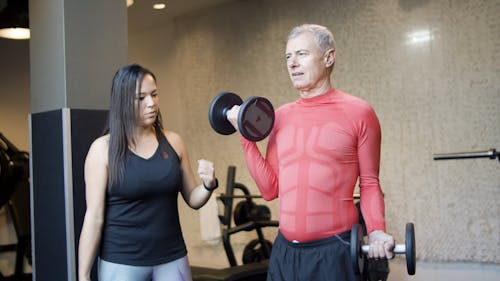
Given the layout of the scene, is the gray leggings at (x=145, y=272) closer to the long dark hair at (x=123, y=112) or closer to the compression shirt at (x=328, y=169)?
the long dark hair at (x=123, y=112)

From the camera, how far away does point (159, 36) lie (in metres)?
6.97

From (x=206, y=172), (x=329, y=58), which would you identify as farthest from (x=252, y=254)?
(x=329, y=58)

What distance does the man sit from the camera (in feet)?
5.58

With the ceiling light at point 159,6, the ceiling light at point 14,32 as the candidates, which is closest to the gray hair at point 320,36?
the ceiling light at point 14,32

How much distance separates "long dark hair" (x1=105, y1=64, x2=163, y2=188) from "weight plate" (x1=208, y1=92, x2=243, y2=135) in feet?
1.07

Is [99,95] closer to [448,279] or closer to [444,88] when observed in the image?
[444,88]

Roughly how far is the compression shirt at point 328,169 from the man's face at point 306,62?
Answer: 65mm

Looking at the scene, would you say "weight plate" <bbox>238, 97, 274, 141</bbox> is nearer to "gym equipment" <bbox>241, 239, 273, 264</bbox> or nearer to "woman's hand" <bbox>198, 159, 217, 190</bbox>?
"woman's hand" <bbox>198, 159, 217, 190</bbox>

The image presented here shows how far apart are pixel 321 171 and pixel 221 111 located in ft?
1.27

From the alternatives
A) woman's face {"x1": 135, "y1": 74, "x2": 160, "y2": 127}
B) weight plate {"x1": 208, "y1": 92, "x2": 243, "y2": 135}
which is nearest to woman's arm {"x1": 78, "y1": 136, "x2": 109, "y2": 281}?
woman's face {"x1": 135, "y1": 74, "x2": 160, "y2": 127}

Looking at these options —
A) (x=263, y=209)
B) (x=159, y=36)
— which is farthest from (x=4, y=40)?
(x=263, y=209)

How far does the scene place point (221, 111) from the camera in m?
1.85

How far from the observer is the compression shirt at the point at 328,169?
A: 5.61 ft

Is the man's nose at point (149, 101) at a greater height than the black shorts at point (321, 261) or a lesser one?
greater
